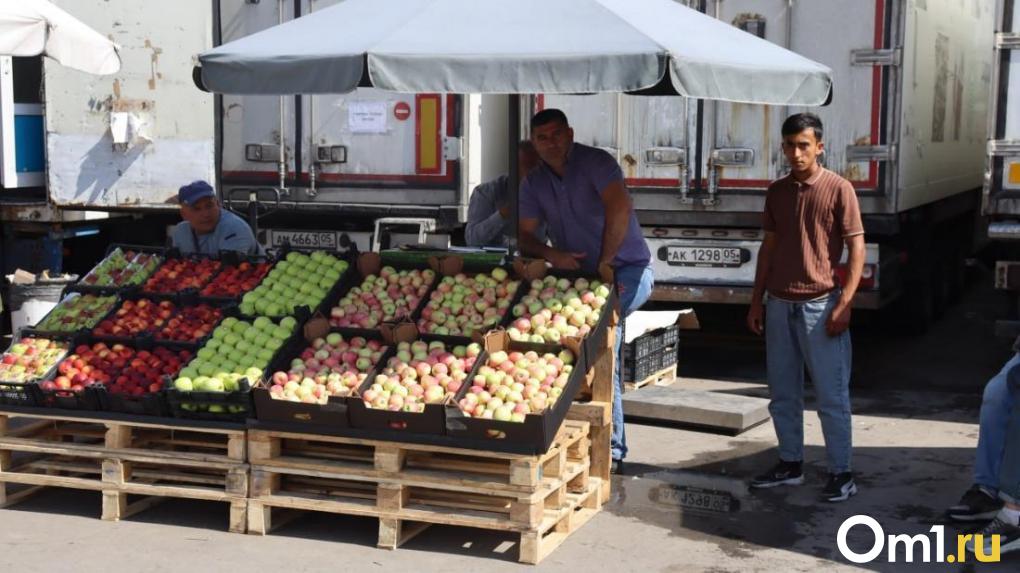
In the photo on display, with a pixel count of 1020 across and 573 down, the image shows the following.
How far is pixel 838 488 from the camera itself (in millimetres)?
6914

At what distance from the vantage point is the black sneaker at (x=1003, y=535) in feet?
19.7

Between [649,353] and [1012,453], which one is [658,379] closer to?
[649,353]

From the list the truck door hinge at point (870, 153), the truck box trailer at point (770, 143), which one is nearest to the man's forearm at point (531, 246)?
the truck box trailer at point (770, 143)

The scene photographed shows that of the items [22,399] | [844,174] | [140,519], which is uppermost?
[844,174]

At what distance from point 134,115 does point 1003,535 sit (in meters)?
8.56

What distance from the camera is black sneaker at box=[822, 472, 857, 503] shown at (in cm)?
691

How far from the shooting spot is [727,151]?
1006 cm

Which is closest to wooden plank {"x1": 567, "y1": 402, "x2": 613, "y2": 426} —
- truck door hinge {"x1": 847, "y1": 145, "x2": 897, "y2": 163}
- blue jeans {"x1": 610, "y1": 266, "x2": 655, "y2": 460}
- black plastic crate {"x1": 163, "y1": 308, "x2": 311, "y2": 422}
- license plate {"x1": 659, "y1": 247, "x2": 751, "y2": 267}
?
blue jeans {"x1": 610, "y1": 266, "x2": 655, "y2": 460}

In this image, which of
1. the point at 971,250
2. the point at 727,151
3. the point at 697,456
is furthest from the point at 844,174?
the point at 971,250

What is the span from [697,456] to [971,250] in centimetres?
915

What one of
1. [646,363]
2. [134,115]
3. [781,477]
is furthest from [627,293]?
[134,115]

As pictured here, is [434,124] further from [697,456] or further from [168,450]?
[168,450]

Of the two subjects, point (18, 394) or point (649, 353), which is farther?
point (649, 353)

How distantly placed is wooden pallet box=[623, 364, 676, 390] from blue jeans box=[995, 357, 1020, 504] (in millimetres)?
3507
